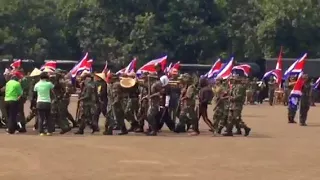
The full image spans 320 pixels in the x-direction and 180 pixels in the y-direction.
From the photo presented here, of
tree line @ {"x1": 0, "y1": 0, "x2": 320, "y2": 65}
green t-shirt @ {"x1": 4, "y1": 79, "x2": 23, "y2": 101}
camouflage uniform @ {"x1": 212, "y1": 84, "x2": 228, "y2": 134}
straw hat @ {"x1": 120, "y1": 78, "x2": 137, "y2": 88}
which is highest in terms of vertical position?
tree line @ {"x1": 0, "y1": 0, "x2": 320, "y2": 65}

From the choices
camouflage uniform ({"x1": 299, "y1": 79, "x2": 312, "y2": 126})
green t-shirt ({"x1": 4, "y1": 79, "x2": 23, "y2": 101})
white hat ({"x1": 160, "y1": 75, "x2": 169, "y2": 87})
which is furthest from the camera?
camouflage uniform ({"x1": 299, "y1": 79, "x2": 312, "y2": 126})

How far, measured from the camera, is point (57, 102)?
20750 mm

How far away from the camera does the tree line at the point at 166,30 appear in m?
62.8

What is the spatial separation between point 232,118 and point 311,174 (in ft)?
23.7

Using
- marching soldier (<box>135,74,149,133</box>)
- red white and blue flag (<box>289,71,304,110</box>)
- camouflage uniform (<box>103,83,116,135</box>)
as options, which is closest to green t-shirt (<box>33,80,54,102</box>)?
camouflage uniform (<box>103,83,116,135</box>)

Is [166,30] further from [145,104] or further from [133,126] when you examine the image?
[145,104]

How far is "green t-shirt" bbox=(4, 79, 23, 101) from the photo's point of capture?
20.2 meters

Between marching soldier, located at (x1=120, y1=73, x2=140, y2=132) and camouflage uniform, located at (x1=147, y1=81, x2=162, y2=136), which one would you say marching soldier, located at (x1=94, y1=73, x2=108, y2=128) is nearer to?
marching soldier, located at (x1=120, y1=73, x2=140, y2=132)

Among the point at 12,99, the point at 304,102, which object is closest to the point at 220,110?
the point at 12,99

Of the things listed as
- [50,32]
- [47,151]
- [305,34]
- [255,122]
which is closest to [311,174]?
[47,151]

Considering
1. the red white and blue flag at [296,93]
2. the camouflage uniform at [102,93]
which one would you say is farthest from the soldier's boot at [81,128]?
the red white and blue flag at [296,93]

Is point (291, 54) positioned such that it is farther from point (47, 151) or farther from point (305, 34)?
point (47, 151)

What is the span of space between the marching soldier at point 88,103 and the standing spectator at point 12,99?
62.4 inches

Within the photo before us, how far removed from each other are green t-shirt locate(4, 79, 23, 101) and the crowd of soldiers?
507 mm
